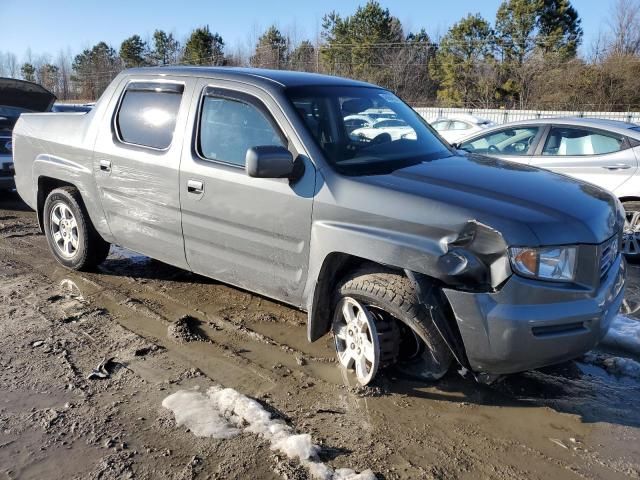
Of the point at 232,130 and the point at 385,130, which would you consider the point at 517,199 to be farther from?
the point at 232,130

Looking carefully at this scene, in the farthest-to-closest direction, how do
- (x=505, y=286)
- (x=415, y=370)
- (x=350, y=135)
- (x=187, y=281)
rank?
(x=187, y=281) → (x=350, y=135) → (x=415, y=370) → (x=505, y=286)

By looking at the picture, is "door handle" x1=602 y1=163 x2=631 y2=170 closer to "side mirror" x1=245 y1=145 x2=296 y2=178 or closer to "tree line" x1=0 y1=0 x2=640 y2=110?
"side mirror" x1=245 y1=145 x2=296 y2=178

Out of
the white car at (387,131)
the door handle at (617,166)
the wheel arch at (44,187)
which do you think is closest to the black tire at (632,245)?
the door handle at (617,166)

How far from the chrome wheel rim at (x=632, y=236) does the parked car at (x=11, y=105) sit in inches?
339

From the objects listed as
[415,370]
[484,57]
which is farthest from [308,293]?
[484,57]

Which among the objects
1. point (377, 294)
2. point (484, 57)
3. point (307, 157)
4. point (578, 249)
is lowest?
point (377, 294)

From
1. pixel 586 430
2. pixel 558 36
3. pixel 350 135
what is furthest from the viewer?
pixel 558 36

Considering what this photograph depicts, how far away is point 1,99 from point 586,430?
9.99 metres

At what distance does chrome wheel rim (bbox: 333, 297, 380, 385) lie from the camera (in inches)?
130

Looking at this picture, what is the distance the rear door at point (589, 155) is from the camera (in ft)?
21.0

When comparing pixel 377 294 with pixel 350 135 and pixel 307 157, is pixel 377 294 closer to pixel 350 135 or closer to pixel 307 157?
pixel 307 157

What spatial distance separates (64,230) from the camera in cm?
558

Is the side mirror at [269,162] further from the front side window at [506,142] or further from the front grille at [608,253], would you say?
the front side window at [506,142]

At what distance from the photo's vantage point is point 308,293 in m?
3.59
